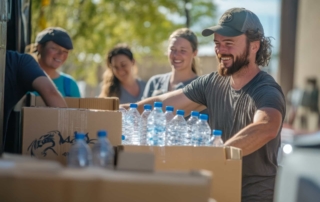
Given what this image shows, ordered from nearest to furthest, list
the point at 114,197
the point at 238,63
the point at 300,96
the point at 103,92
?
the point at 114,197 < the point at 238,63 < the point at 103,92 < the point at 300,96

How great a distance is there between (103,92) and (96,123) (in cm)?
455

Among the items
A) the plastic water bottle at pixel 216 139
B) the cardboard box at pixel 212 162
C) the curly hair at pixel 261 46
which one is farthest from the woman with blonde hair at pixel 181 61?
the cardboard box at pixel 212 162

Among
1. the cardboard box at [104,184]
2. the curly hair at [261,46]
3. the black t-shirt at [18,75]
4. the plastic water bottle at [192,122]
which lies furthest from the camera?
the black t-shirt at [18,75]

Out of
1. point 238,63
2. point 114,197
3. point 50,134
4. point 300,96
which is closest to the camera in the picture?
point 114,197

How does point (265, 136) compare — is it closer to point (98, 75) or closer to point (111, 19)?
point (111, 19)

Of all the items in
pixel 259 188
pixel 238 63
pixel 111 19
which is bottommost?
pixel 259 188

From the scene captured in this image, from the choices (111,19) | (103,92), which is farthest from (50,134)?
(111,19)

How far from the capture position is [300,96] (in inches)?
1006

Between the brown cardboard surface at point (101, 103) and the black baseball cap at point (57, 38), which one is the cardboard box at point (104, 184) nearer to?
the brown cardboard surface at point (101, 103)

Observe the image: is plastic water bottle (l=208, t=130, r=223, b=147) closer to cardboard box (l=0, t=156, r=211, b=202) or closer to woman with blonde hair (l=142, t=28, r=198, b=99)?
cardboard box (l=0, t=156, r=211, b=202)

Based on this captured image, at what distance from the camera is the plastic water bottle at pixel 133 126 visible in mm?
5281

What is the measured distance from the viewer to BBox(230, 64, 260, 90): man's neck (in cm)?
545

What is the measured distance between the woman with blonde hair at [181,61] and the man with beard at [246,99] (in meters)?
1.96

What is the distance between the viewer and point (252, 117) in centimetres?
526
